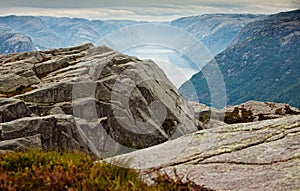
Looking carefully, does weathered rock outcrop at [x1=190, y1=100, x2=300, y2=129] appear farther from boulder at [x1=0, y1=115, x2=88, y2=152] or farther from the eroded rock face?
boulder at [x1=0, y1=115, x2=88, y2=152]

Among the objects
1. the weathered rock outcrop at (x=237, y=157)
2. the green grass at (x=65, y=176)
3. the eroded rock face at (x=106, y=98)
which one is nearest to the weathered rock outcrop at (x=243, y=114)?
the eroded rock face at (x=106, y=98)

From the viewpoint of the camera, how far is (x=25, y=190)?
22.9 ft

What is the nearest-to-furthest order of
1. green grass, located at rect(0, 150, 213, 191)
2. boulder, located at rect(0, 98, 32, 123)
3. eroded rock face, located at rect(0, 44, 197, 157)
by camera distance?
green grass, located at rect(0, 150, 213, 191)
boulder, located at rect(0, 98, 32, 123)
eroded rock face, located at rect(0, 44, 197, 157)

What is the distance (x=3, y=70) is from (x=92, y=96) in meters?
10.5

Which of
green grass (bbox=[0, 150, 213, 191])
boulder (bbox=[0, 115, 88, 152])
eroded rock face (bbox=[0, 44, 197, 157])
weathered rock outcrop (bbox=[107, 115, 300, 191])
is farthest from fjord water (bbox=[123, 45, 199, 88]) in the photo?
green grass (bbox=[0, 150, 213, 191])

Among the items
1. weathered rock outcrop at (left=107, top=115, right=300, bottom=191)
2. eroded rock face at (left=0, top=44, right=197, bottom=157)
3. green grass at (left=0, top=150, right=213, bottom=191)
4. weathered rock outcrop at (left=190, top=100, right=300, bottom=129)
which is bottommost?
weathered rock outcrop at (left=190, top=100, right=300, bottom=129)

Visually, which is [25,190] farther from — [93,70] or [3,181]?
[93,70]

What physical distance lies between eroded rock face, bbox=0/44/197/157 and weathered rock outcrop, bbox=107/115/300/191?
10.1 meters

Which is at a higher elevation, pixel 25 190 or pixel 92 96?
pixel 25 190

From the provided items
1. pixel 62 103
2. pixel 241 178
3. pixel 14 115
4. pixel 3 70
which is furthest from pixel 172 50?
pixel 3 70

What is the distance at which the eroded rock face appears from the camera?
24.4 m

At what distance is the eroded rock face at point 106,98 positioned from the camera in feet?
80.1

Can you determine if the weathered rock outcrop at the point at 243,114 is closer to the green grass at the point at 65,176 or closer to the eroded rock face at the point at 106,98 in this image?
the eroded rock face at the point at 106,98

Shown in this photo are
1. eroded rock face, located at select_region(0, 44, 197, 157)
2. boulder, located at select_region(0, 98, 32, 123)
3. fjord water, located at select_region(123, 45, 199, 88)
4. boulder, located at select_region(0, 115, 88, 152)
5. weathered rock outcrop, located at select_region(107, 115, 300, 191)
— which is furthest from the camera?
eroded rock face, located at select_region(0, 44, 197, 157)
